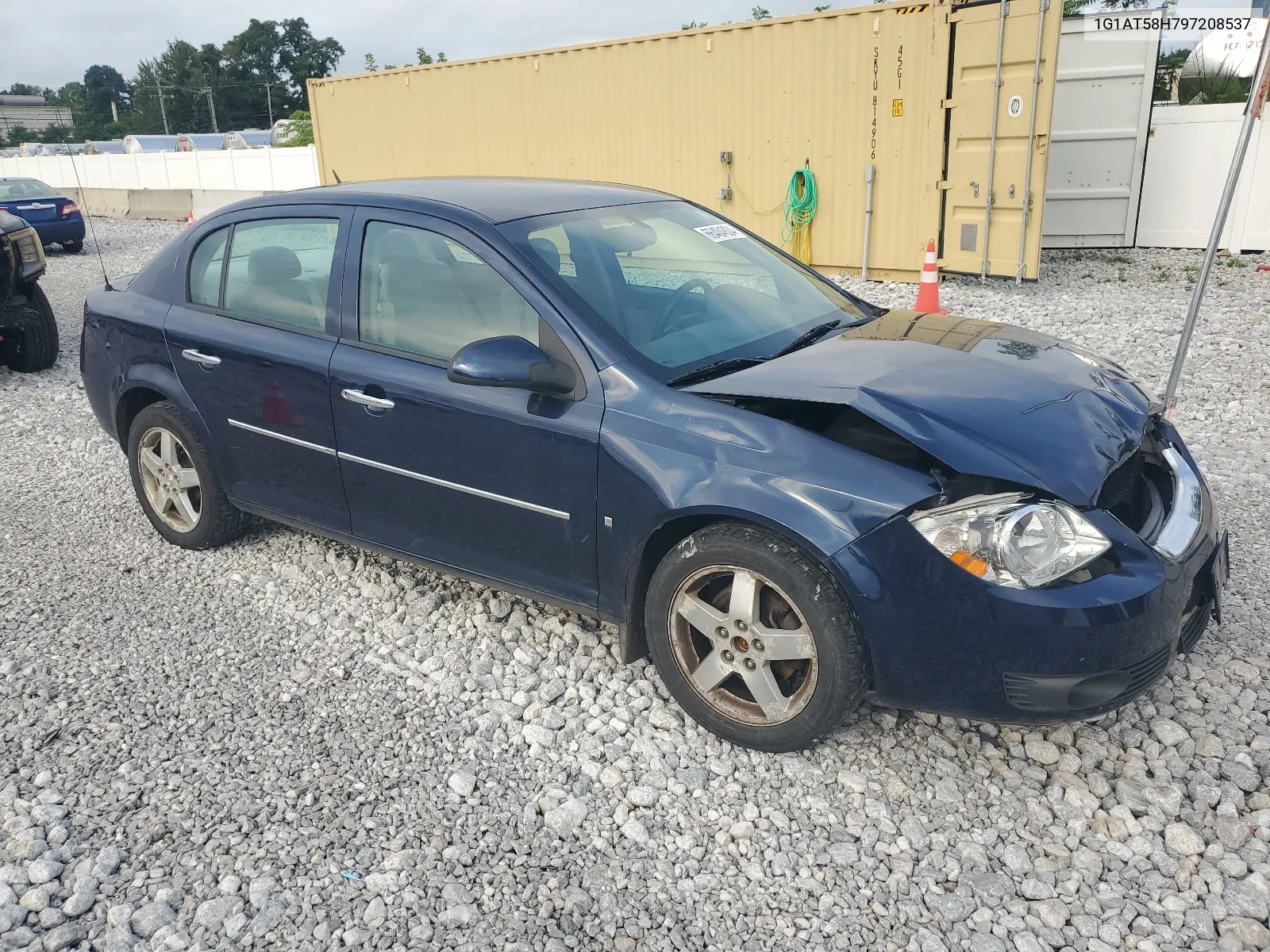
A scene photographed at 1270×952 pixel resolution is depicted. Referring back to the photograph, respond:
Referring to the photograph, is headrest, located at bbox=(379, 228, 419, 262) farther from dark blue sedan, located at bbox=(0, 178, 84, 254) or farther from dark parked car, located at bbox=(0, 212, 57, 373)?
dark blue sedan, located at bbox=(0, 178, 84, 254)

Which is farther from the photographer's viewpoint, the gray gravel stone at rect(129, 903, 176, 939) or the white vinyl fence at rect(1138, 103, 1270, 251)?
A: the white vinyl fence at rect(1138, 103, 1270, 251)

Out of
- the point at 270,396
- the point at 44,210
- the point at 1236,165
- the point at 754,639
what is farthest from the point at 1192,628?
the point at 44,210

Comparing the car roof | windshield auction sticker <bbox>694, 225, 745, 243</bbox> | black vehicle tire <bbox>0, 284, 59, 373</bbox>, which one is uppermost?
the car roof

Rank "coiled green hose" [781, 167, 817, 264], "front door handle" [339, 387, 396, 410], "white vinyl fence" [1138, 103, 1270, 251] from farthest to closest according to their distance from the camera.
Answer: "coiled green hose" [781, 167, 817, 264] → "white vinyl fence" [1138, 103, 1270, 251] → "front door handle" [339, 387, 396, 410]

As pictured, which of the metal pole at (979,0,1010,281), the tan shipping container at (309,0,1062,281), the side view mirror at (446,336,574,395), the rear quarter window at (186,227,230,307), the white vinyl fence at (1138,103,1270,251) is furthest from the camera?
the white vinyl fence at (1138,103,1270,251)

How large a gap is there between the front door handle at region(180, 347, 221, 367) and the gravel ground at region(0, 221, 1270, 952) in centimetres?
101

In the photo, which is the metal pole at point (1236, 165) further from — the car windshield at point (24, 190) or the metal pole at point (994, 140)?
the car windshield at point (24, 190)

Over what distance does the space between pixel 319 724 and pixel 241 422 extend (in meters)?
1.45

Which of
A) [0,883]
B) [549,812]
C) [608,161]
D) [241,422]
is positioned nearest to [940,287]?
[608,161]

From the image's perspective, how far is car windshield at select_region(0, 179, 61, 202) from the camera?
55.9ft

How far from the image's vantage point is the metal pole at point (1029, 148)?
939 cm

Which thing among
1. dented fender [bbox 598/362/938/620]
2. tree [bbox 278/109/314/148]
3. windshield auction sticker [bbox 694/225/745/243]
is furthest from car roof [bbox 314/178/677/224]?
tree [bbox 278/109/314/148]

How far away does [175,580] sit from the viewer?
4.50m

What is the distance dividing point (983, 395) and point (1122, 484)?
0.50 metres
